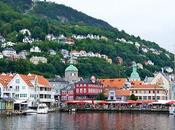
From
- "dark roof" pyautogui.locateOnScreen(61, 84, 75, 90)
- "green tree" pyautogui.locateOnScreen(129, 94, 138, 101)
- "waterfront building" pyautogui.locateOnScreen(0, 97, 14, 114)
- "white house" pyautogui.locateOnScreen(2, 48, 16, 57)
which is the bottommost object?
"waterfront building" pyautogui.locateOnScreen(0, 97, 14, 114)

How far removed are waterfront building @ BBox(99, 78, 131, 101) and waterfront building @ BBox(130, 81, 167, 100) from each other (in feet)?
7.07

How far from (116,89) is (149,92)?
898 cm

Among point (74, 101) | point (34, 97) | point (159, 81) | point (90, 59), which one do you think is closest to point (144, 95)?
point (159, 81)

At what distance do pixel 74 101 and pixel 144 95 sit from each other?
60.5 feet

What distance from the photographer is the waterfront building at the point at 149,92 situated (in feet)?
422

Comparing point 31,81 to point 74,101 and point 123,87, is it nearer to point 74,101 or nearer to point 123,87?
point 74,101

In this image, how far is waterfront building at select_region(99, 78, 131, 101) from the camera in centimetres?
12962

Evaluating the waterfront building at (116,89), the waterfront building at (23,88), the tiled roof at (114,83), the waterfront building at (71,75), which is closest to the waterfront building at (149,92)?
the waterfront building at (116,89)

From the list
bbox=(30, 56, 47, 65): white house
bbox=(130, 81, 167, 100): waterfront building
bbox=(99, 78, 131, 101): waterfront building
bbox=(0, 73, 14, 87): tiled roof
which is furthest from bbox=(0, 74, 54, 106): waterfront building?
bbox=(30, 56, 47, 65): white house

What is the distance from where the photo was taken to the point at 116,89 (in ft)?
438

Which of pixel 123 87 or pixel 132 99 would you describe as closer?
pixel 132 99

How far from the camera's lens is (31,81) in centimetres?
11156

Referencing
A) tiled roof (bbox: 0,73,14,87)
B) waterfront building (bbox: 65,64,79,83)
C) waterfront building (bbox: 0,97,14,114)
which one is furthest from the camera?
waterfront building (bbox: 65,64,79,83)

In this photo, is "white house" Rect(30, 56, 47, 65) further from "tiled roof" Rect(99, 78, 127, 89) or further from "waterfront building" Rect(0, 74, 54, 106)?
"waterfront building" Rect(0, 74, 54, 106)
